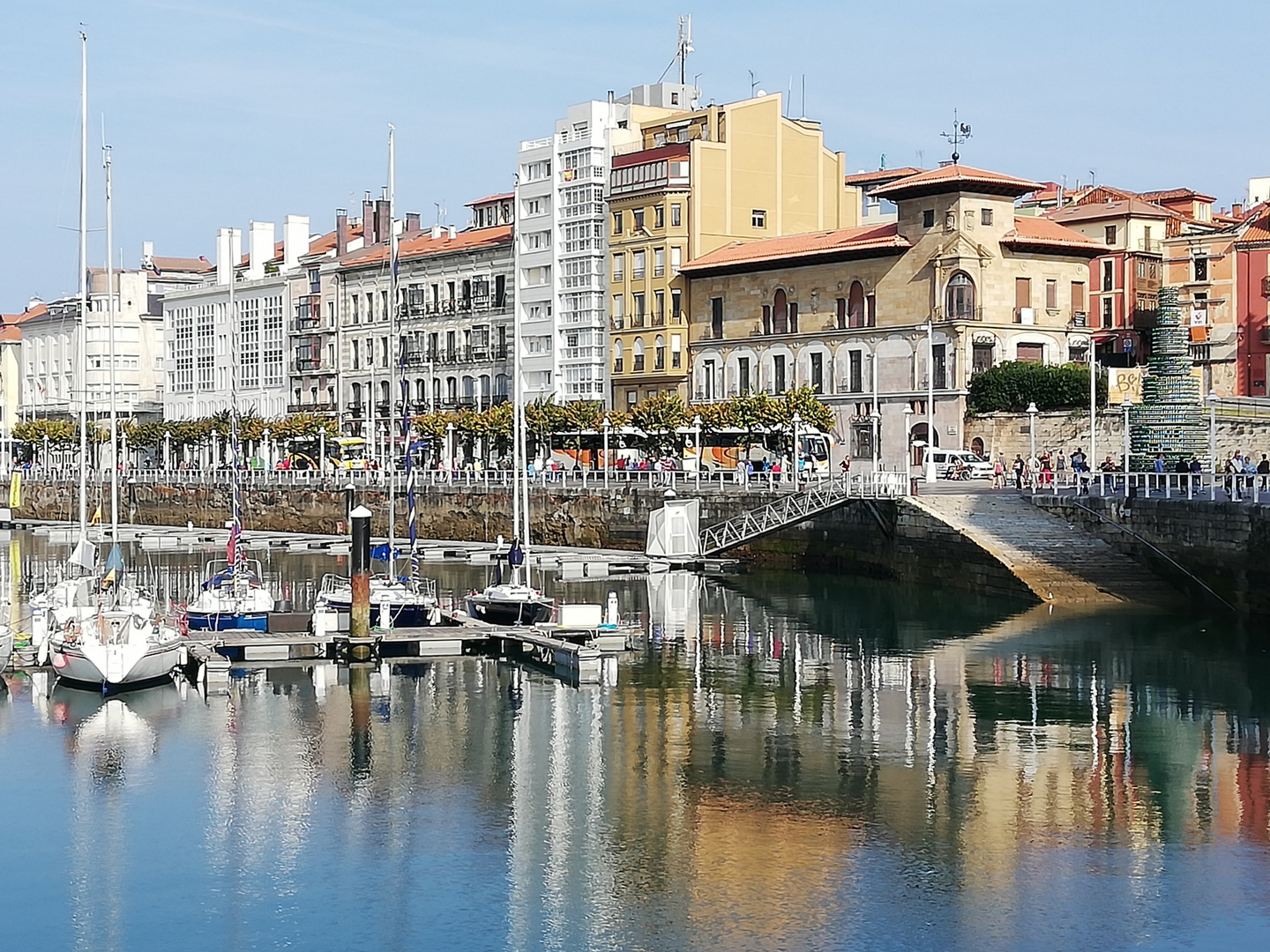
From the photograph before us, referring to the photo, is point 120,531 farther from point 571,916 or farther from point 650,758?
point 571,916

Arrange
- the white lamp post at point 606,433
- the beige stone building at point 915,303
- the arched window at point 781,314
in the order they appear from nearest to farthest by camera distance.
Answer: the white lamp post at point 606,433 < the beige stone building at point 915,303 < the arched window at point 781,314

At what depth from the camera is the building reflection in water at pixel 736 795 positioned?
84.7ft

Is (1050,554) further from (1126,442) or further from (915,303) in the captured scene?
(915,303)

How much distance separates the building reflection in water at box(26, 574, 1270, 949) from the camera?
25.8 metres

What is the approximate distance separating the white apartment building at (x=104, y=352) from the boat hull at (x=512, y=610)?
9863cm

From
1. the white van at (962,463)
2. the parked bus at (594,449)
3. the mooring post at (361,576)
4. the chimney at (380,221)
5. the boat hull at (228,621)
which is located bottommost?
the boat hull at (228,621)

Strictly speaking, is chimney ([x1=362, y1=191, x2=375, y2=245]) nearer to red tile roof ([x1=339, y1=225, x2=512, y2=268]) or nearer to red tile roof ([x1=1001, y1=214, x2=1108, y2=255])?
red tile roof ([x1=339, y1=225, x2=512, y2=268])

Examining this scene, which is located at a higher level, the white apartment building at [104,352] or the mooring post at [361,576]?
the white apartment building at [104,352]

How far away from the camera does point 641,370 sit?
108m

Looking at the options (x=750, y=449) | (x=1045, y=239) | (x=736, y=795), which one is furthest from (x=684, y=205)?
(x=736, y=795)

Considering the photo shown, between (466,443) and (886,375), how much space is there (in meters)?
31.1

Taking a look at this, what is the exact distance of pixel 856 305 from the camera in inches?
3767

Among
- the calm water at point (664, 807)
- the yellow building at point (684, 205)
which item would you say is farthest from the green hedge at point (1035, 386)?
the calm water at point (664, 807)

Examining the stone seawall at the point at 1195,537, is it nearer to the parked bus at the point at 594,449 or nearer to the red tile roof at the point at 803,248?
the red tile roof at the point at 803,248
